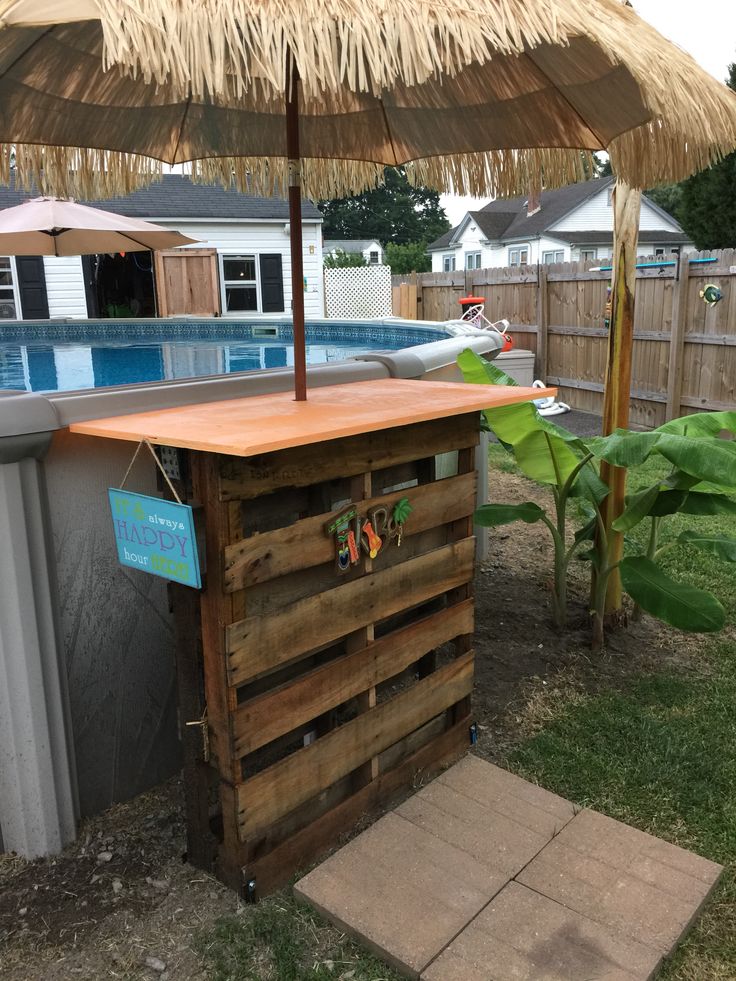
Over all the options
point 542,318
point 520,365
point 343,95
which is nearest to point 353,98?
point 343,95

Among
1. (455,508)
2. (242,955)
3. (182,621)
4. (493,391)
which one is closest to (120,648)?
(182,621)

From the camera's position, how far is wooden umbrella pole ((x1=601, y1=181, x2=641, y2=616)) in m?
3.97

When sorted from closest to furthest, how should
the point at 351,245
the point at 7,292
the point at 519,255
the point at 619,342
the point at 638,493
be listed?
the point at 638,493 < the point at 619,342 < the point at 7,292 < the point at 519,255 < the point at 351,245

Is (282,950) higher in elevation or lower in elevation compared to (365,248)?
lower

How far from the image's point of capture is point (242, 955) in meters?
2.27

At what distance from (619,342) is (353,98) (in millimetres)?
1811

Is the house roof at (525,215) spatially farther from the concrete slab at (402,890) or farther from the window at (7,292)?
the concrete slab at (402,890)

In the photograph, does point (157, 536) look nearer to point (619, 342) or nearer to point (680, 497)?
point (680, 497)

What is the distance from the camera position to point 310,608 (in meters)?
2.53

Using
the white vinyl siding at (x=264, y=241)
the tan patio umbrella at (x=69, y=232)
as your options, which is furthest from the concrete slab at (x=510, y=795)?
the white vinyl siding at (x=264, y=241)

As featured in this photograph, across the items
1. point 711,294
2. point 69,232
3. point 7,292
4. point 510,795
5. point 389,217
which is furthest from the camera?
point 389,217

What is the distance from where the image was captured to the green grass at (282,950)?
220 centimetres

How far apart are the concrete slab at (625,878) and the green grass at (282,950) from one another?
0.62 m

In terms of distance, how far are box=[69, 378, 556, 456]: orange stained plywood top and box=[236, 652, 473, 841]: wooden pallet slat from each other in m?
1.08
